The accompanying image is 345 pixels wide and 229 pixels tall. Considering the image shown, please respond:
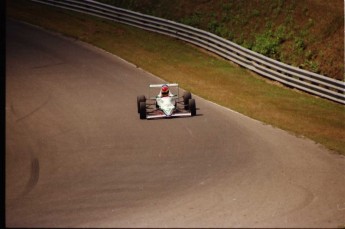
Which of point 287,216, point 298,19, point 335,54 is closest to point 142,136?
point 287,216

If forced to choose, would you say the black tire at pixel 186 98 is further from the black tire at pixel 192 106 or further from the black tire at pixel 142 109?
the black tire at pixel 142 109

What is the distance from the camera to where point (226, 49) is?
2989 centimetres

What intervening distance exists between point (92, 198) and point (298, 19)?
69.5ft

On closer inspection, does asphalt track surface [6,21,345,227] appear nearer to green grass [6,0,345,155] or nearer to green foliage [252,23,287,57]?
green grass [6,0,345,155]

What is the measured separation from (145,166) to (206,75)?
1201cm

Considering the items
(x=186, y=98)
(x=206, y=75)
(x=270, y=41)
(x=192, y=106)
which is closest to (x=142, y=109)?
(x=192, y=106)

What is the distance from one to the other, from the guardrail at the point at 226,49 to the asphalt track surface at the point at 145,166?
6019mm

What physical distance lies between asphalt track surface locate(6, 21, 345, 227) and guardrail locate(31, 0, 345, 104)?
6.02 m

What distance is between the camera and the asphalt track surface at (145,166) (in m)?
12.3

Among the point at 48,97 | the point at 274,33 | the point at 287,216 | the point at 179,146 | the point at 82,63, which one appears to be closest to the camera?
the point at 287,216

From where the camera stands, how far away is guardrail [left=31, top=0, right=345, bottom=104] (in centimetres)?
2506

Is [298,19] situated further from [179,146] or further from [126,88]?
[179,146]

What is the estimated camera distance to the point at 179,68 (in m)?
27.2

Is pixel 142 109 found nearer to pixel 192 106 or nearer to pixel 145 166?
pixel 192 106
